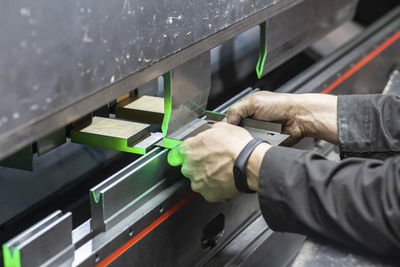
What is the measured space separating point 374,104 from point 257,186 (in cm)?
45

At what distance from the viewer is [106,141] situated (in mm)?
1135

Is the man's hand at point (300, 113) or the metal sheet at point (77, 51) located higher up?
the metal sheet at point (77, 51)

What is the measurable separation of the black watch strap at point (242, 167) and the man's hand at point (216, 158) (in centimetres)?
1

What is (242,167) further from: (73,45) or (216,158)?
(73,45)

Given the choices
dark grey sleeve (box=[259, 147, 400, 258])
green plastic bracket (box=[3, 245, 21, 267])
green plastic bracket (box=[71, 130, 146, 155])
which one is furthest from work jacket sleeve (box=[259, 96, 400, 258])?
green plastic bracket (box=[3, 245, 21, 267])

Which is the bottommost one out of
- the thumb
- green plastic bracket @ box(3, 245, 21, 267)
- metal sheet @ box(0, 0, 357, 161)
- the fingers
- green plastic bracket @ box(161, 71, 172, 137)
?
green plastic bracket @ box(3, 245, 21, 267)

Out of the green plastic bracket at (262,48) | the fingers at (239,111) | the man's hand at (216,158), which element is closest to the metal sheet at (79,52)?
the man's hand at (216,158)

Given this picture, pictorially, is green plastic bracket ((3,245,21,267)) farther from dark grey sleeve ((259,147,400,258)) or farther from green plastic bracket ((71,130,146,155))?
dark grey sleeve ((259,147,400,258))

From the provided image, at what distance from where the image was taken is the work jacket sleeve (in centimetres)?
94

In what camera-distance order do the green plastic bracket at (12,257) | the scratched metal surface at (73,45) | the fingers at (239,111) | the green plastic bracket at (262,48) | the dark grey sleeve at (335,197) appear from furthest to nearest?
1. the green plastic bracket at (262,48)
2. the fingers at (239,111)
3. the dark grey sleeve at (335,197)
4. the green plastic bracket at (12,257)
5. the scratched metal surface at (73,45)

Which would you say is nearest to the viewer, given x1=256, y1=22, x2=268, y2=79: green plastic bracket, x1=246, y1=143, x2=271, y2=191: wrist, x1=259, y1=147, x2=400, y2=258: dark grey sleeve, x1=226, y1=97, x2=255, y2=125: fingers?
x1=259, y1=147, x2=400, y2=258: dark grey sleeve

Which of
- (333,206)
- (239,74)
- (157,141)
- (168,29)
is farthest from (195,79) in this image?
(239,74)

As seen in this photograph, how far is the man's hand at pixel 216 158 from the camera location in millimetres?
1061

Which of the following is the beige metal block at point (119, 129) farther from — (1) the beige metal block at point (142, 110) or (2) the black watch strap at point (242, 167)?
(2) the black watch strap at point (242, 167)
